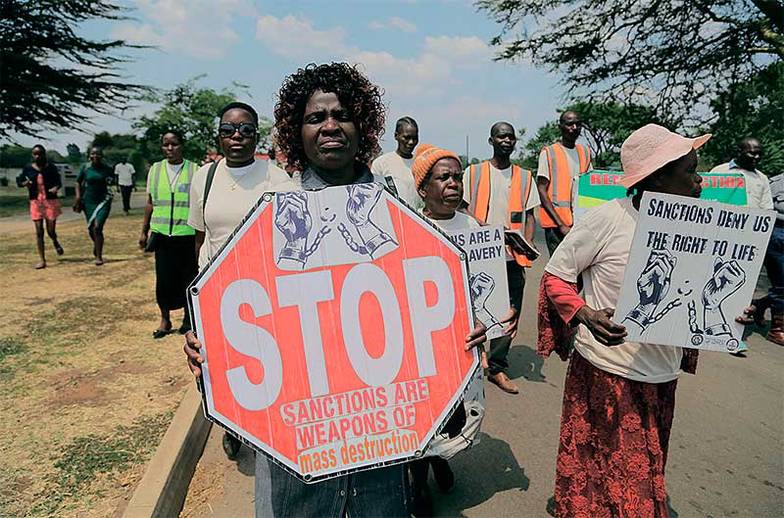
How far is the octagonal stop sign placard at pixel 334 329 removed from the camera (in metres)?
1.48

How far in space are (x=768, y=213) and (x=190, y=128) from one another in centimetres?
2608

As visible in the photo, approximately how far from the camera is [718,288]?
211 centimetres

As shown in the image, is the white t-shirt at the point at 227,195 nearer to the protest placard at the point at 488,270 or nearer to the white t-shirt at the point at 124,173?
the protest placard at the point at 488,270

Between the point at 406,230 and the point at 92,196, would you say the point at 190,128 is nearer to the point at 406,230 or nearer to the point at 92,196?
the point at 92,196

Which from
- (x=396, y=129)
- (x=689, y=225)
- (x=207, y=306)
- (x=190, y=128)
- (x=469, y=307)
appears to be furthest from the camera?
(x=190, y=128)

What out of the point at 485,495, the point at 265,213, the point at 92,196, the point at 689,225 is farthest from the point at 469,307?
the point at 92,196

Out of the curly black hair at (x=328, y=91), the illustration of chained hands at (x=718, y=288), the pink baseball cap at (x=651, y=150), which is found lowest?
the illustration of chained hands at (x=718, y=288)

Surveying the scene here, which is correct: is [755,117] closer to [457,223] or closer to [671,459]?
[671,459]

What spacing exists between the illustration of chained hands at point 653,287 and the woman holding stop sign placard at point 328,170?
1015 mm

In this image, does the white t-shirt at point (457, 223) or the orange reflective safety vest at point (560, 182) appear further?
the orange reflective safety vest at point (560, 182)

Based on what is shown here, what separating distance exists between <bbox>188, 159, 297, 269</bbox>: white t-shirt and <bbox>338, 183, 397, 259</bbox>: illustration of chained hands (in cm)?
183

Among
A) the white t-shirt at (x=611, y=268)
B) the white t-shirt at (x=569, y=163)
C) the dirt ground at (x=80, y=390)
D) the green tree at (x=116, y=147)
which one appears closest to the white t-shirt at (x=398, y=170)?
the white t-shirt at (x=569, y=163)

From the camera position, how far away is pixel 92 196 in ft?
29.3

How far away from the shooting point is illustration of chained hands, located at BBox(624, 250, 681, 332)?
2.03 metres
